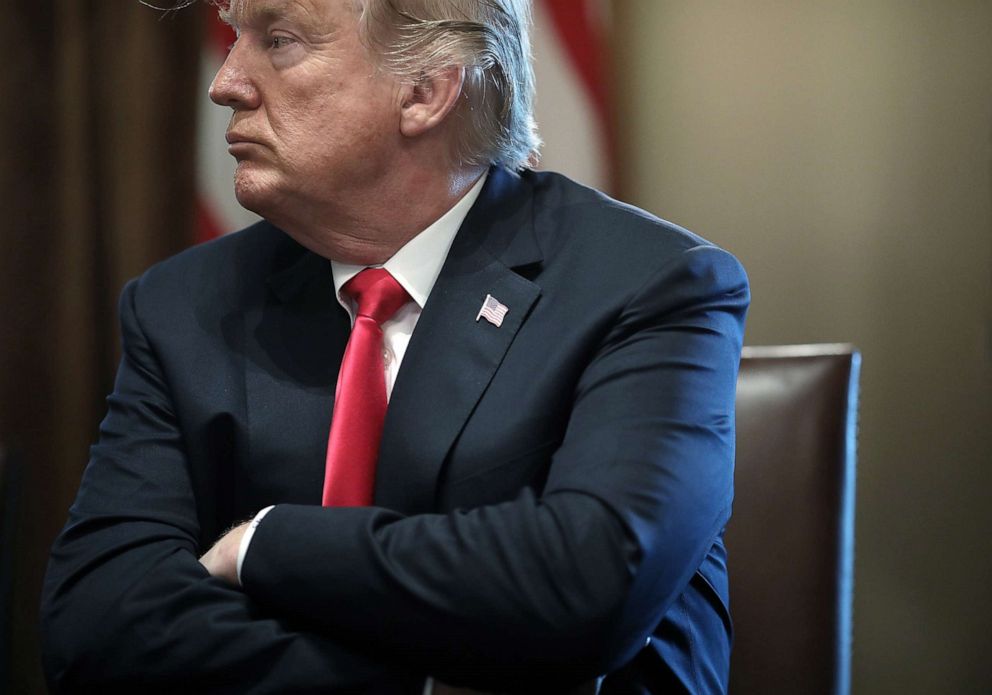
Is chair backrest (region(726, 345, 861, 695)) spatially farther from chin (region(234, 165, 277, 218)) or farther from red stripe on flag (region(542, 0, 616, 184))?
red stripe on flag (region(542, 0, 616, 184))

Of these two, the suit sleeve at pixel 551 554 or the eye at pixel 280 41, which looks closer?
the suit sleeve at pixel 551 554

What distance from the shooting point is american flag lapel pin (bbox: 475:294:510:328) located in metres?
1.43

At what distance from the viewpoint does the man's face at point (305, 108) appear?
148cm

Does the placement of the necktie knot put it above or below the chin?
below


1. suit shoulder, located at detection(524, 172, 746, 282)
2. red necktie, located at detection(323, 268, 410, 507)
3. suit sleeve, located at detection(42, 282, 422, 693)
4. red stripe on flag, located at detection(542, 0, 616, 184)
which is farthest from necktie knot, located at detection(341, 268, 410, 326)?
red stripe on flag, located at detection(542, 0, 616, 184)

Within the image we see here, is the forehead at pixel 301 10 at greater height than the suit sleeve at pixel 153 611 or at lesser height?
greater

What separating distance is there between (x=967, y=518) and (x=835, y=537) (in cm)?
107

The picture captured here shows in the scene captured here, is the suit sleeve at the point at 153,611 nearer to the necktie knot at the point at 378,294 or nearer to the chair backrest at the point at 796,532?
the necktie knot at the point at 378,294

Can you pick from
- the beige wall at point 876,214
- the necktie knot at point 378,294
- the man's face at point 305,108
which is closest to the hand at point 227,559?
the necktie knot at point 378,294

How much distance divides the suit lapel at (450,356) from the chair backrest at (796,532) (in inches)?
19.1

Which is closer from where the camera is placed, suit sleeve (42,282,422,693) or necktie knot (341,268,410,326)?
suit sleeve (42,282,422,693)

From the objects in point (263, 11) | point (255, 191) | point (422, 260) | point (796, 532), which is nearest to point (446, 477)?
point (422, 260)

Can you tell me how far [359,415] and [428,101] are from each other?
1.54 feet

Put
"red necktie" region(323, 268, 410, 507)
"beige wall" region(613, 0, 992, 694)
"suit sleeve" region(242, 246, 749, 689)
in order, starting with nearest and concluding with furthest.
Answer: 1. "suit sleeve" region(242, 246, 749, 689)
2. "red necktie" region(323, 268, 410, 507)
3. "beige wall" region(613, 0, 992, 694)
